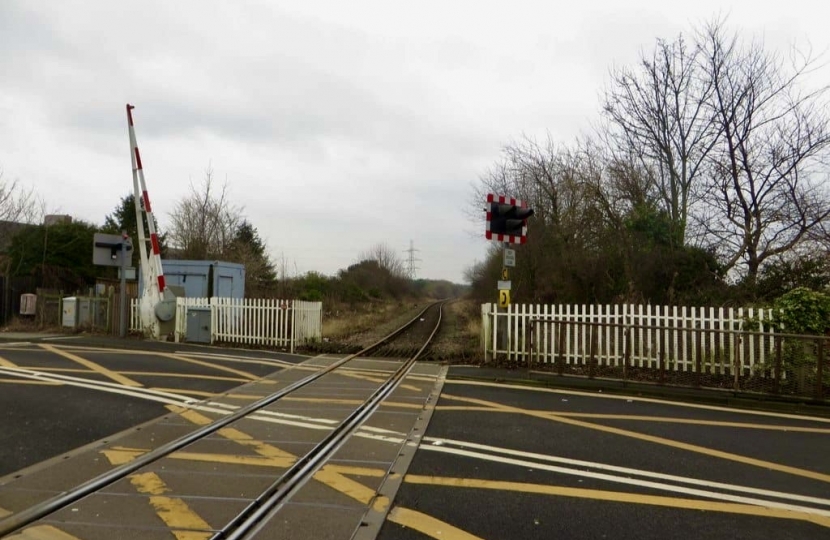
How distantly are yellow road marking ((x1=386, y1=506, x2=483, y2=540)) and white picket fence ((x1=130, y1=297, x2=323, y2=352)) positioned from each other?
10425 mm

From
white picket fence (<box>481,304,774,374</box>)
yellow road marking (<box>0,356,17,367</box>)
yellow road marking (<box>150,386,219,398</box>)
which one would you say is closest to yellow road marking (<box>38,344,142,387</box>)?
yellow road marking (<box>150,386,219,398</box>)

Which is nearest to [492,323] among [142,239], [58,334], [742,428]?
[742,428]

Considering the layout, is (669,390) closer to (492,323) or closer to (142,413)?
(492,323)

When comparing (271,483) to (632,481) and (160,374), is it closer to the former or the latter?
(632,481)

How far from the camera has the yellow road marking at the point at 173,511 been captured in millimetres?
3488

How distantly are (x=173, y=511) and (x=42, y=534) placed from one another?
737 millimetres

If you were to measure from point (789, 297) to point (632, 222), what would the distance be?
732 cm

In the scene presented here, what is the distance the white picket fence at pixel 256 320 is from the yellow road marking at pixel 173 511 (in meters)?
9.57

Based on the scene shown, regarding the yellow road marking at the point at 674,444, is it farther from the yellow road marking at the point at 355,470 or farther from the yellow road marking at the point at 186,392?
the yellow road marking at the point at 186,392

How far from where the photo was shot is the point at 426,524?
3740 millimetres

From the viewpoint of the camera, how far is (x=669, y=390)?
9.27 meters

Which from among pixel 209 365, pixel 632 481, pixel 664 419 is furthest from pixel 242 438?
pixel 209 365

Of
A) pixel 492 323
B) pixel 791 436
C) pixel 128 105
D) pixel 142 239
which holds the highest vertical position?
pixel 128 105

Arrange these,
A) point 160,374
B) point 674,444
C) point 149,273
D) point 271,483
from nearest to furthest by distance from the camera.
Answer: point 271,483 → point 674,444 → point 160,374 → point 149,273
